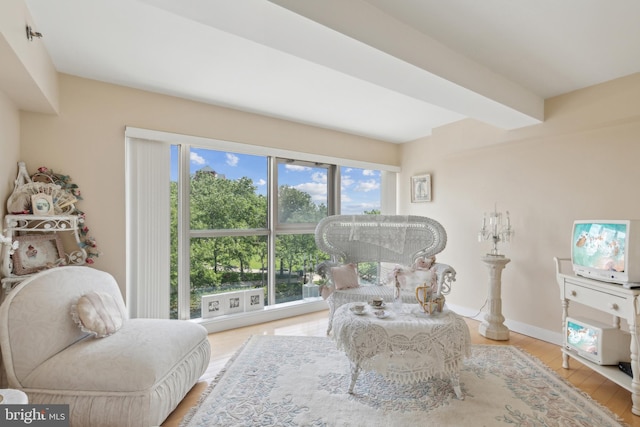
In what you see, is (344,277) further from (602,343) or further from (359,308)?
(602,343)

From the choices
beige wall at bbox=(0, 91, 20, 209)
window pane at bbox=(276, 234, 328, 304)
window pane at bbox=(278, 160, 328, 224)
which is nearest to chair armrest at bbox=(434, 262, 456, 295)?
window pane at bbox=(276, 234, 328, 304)

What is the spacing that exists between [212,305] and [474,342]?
110 inches

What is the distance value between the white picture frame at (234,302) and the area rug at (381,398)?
93 cm

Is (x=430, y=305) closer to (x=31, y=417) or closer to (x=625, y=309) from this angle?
(x=625, y=309)

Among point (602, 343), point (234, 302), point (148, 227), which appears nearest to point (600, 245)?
point (602, 343)

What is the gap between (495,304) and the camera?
2891 millimetres

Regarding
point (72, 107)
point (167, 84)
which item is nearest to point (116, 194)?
point (72, 107)

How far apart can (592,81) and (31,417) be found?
4.36 metres

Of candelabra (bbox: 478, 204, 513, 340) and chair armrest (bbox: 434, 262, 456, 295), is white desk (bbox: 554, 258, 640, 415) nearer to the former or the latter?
candelabra (bbox: 478, 204, 513, 340)

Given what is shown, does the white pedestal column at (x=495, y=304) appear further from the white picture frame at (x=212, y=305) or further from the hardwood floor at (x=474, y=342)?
the white picture frame at (x=212, y=305)

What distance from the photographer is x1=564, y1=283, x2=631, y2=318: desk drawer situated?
1848 mm

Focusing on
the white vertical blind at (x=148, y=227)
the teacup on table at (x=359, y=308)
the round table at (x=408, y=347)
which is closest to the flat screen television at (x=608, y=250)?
the round table at (x=408, y=347)

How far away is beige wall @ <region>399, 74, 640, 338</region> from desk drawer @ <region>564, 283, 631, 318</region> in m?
0.58

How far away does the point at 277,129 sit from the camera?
336cm
